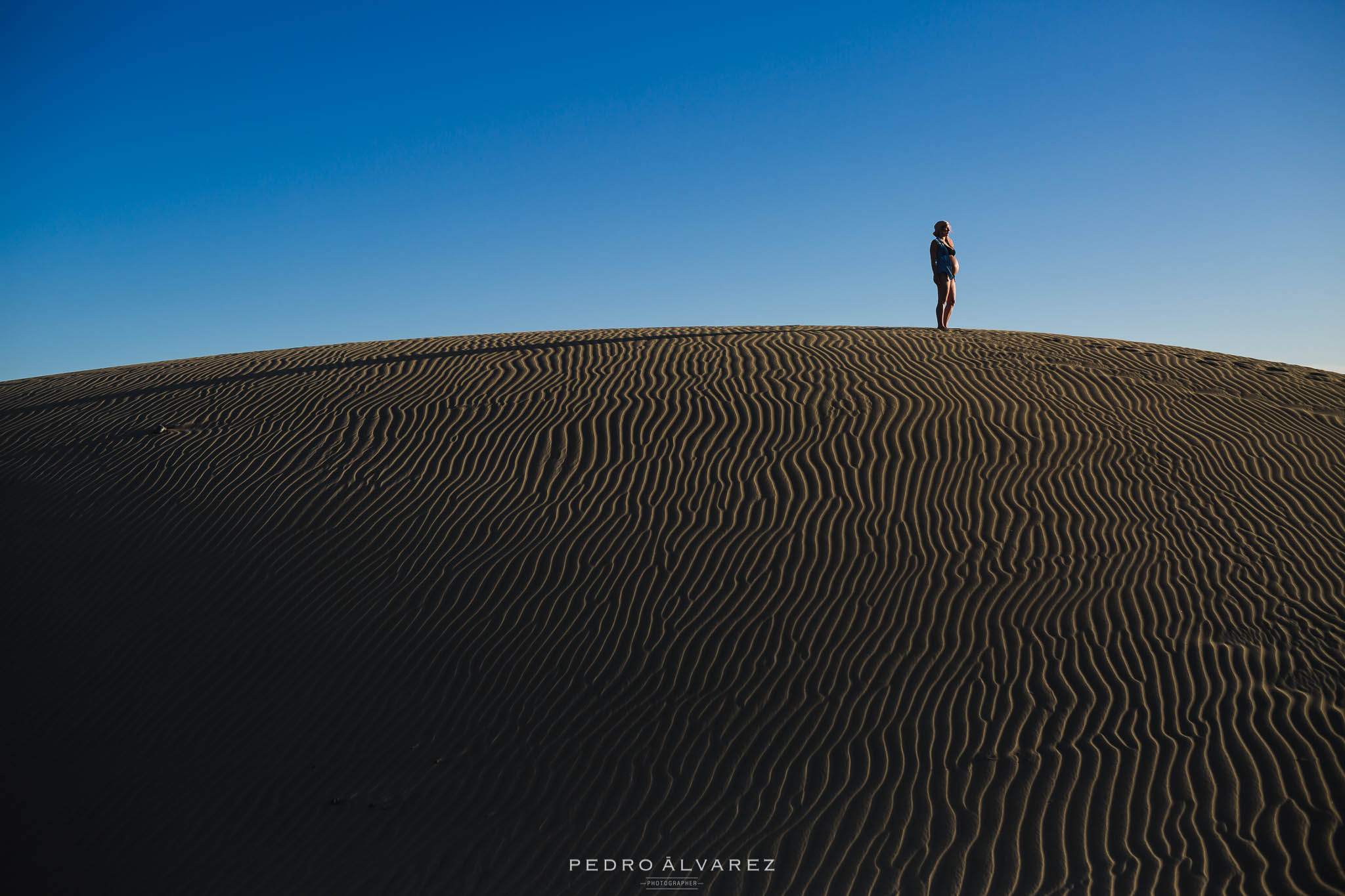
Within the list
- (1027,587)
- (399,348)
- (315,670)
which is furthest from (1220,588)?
(399,348)

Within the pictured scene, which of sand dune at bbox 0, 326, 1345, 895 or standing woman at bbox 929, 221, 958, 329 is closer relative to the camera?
sand dune at bbox 0, 326, 1345, 895

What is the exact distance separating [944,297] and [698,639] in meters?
8.94

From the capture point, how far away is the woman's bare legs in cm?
1369

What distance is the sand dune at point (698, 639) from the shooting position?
5465 mm

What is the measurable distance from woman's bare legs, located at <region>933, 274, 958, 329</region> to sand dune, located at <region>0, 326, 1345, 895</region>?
2691 millimetres

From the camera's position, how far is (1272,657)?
258 inches

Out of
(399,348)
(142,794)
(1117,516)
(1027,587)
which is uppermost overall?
(399,348)

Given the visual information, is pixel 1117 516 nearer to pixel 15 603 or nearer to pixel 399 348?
pixel 15 603

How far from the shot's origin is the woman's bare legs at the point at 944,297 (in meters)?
13.7

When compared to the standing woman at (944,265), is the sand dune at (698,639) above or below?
below

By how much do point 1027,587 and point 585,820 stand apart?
419 centimetres

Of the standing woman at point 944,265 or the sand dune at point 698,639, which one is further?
the standing woman at point 944,265

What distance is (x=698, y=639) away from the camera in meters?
7.11

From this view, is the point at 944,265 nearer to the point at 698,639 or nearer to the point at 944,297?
the point at 944,297
